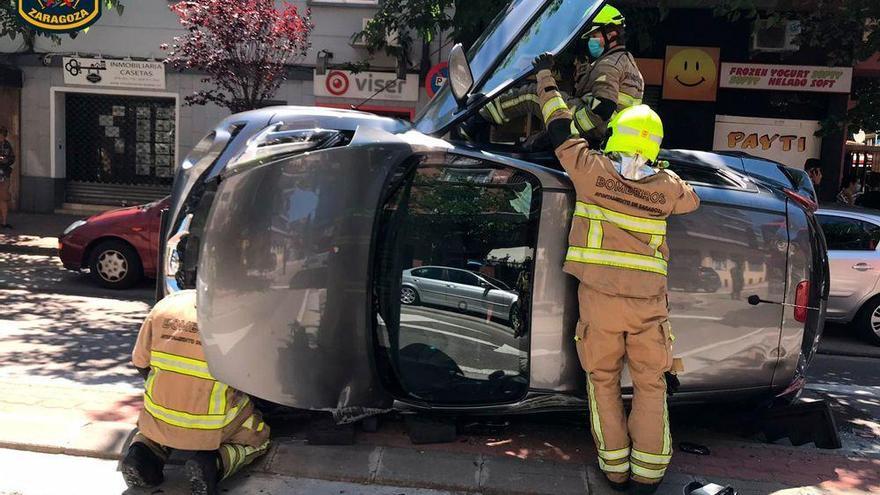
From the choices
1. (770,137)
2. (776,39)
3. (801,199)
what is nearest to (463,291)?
(801,199)

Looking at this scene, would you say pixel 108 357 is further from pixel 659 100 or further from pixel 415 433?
pixel 659 100

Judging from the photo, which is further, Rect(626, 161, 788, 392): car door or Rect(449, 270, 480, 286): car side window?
Rect(626, 161, 788, 392): car door

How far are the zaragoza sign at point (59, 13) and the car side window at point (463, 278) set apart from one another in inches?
419

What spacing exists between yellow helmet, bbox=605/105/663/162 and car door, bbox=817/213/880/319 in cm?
531

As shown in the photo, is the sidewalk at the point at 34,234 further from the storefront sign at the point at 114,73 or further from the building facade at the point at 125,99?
the storefront sign at the point at 114,73

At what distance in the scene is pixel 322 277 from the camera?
3.40 m

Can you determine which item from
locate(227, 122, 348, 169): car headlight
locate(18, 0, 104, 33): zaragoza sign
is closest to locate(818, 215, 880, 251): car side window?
locate(227, 122, 348, 169): car headlight

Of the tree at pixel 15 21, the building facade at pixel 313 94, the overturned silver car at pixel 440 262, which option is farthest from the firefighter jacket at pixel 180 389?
the tree at pixel 15 21

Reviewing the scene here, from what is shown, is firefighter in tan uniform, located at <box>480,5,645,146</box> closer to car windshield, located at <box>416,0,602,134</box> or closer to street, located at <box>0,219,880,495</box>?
car windshield, located at <box>416,0,602,134</box>

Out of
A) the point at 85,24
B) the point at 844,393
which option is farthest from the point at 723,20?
the point at 85,24

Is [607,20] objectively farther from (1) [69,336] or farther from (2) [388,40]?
(2) [388,40]

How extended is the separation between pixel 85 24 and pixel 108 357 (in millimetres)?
8271

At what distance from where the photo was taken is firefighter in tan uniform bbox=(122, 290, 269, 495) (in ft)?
11.1

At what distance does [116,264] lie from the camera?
8547mm
